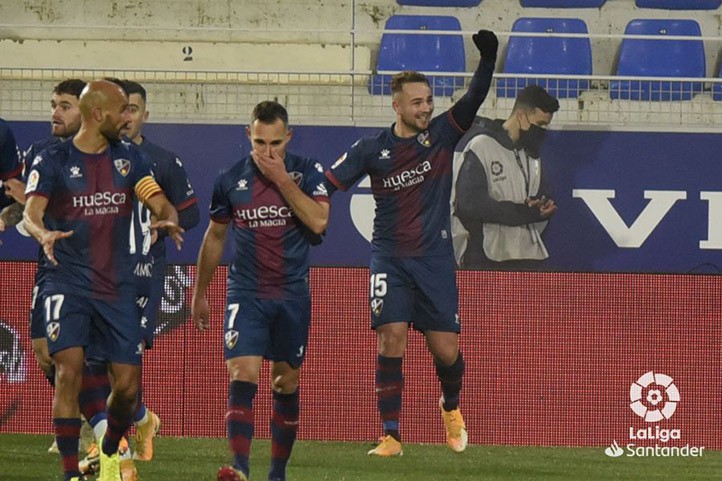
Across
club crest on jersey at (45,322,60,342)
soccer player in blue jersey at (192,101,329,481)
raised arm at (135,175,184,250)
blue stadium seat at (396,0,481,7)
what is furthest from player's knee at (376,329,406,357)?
blue stadium seat at (396,0,481,7)

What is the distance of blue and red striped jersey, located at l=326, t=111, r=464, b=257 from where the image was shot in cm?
884

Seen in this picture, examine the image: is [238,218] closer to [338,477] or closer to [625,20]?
[338,477]

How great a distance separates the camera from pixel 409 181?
884cm

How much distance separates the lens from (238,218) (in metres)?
7.27

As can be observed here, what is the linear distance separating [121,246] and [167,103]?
6.21m

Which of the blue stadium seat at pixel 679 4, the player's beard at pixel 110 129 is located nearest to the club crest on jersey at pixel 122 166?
the player's beard at pixel 110 129

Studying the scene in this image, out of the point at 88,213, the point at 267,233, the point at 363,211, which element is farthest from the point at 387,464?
the point at 363,211

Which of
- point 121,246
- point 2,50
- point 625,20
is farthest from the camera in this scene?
point 625,20

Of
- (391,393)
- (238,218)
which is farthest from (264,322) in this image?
(391,393)

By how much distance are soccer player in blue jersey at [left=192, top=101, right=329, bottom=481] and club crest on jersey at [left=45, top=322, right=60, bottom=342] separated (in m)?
0.86

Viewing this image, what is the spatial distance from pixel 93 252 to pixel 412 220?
2614 millimetres

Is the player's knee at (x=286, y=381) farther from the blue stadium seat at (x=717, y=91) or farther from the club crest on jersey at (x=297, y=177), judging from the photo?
the blue stadium seat at (x=717, y=91)

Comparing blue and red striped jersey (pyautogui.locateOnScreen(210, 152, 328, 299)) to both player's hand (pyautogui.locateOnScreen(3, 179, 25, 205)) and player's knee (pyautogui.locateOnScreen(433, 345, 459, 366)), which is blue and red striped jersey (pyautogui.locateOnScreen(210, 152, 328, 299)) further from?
player's knee (pyautogui.locateOnScreen(433, 345, 459, 366))

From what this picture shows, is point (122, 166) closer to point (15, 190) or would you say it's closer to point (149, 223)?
point (15, 190)
